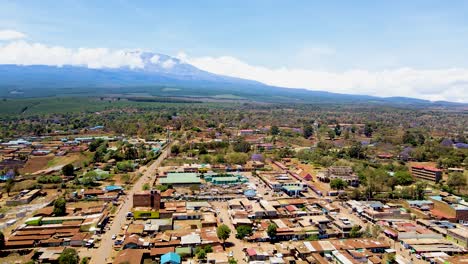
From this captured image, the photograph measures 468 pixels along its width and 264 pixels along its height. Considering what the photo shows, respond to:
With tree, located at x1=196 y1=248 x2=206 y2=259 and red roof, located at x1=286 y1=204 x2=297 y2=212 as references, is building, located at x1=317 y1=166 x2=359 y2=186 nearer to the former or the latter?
red roof, located at x1=286 y1=204 x2=297 y2=212

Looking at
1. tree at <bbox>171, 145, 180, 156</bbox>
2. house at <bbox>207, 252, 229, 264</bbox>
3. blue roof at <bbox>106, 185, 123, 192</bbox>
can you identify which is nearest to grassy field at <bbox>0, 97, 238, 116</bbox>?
tree at <bbox>171, 145, 180, 156</bbox>

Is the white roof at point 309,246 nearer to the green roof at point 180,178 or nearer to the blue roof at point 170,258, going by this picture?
the blue roof at point 170,258

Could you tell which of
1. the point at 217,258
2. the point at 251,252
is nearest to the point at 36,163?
the point at 217,258

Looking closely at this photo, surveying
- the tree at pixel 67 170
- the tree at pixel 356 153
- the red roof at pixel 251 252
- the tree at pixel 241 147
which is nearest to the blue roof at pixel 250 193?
the red roof at pixel 251 252

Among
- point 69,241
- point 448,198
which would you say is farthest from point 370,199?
point 69,241

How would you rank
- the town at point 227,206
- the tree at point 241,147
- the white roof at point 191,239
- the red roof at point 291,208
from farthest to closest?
the tree at point 241,147 → the red roof at point 291,208 → the white roof at point 191,239 → the town at point 227,206

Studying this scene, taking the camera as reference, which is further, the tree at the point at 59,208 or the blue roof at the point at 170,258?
the tree at the point at 59,208

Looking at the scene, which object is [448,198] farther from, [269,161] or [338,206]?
[269,161]
